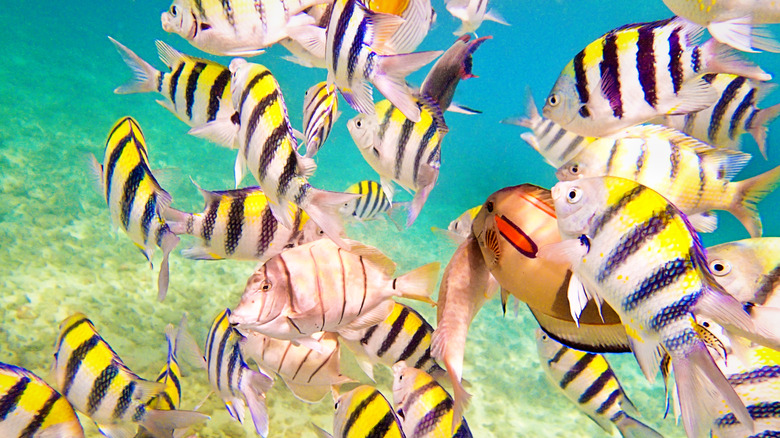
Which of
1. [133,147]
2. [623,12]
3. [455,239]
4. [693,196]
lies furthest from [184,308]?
[623,12]

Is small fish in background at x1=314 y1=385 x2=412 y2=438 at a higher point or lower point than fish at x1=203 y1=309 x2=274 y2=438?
higher

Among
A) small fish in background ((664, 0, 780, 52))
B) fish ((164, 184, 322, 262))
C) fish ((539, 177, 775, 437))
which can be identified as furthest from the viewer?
fish ((164, 184, 322, 262))

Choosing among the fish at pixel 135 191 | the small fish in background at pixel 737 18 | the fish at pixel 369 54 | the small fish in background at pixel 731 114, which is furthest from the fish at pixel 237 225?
the small fish in background at pixel 731 114

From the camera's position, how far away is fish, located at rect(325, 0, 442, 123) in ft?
4.24

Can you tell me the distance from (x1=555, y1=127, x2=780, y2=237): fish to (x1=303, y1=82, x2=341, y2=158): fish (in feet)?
3.68

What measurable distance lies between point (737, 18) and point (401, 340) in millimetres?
1824

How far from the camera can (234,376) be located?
2.07 meters

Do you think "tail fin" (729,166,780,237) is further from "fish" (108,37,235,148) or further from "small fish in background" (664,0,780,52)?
"fish" (108,37,235,148)

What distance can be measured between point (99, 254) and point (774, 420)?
568cm

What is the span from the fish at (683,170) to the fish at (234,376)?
67.3 inches

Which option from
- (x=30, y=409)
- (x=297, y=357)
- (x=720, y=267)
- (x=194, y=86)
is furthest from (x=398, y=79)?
(x=30, y=409)

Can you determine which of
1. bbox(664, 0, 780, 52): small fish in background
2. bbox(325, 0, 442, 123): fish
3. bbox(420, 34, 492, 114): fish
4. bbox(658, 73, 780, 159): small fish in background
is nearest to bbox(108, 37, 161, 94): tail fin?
bbox(325, 0, 442, 123): fish

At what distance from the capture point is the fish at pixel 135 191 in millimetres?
1778

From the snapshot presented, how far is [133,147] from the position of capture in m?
1.77
